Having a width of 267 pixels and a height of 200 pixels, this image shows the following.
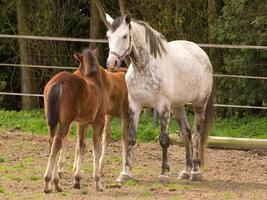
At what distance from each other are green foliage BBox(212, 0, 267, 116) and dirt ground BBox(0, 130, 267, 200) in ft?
11.5

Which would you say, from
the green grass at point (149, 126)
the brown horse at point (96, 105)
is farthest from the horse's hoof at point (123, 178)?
the green grass at point (149, 126)

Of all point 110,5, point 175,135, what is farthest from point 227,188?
point 110,5

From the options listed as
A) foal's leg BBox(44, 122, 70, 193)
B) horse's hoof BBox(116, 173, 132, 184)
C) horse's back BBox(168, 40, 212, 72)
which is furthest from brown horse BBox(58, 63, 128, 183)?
foal's leg BBox(44, 122, 70, 193)

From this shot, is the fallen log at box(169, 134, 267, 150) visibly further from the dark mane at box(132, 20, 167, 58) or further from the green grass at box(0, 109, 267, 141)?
the dark mane at box(132, 20, 167, 58)

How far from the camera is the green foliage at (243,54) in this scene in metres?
14.0

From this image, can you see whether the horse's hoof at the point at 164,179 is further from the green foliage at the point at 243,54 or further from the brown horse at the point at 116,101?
the green foliage at the point at 243,54

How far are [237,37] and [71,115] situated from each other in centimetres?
795

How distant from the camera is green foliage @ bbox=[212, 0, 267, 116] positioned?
14.0 m

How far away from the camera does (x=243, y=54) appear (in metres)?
14.1

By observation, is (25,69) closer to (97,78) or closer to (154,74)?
(154,74)

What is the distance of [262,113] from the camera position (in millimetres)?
14586

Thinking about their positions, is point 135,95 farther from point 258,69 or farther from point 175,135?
point 258,69

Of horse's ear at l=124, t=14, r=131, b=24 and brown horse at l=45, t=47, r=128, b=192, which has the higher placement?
horse's ear at l=124, t=14, r=131, b=24

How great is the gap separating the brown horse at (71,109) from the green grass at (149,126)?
163 inches
